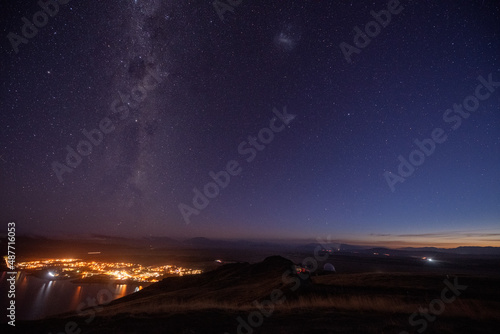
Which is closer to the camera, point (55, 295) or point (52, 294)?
point (55, 295)

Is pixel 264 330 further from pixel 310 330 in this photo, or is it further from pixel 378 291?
pixel 378 291

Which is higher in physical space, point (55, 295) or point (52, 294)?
point (52, 294)

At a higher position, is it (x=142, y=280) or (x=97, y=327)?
(x=97, y=327)

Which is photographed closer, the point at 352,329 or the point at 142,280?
the point at 352,329

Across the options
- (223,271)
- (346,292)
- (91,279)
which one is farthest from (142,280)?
(346,292)

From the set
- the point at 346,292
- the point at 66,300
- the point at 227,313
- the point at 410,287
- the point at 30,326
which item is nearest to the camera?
the point at 30,326

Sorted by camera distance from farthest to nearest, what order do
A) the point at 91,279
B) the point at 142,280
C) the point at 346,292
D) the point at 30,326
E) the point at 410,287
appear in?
the point at 91,279 → the point at 142,280 → the point at 410,287 → the point at 346,292 → the point at 30,326
